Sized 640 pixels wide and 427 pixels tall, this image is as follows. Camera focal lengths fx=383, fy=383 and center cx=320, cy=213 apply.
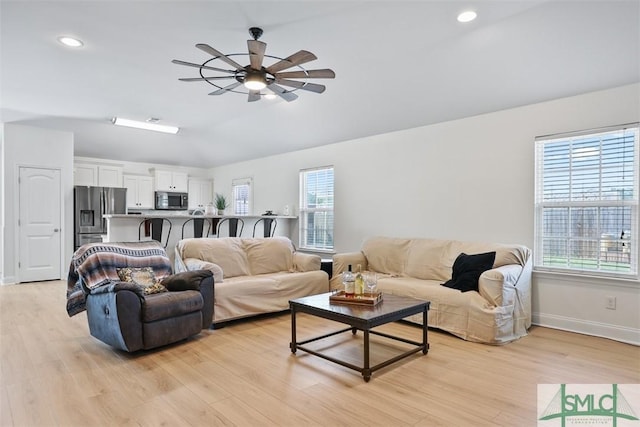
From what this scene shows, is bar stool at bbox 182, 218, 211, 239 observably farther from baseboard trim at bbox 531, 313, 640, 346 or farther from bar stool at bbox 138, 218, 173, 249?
baseboard trim at bbox 531, 313, 640, 346

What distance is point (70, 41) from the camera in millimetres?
3492

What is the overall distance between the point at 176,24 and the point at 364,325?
282 cm

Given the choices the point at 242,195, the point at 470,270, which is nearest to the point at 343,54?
the point at 470,270

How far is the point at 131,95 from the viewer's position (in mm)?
4906

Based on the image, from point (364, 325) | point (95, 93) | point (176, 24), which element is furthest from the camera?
point (95, 93)

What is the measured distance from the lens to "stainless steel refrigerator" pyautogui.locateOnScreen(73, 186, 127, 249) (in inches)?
263

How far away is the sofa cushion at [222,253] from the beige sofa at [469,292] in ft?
3.99

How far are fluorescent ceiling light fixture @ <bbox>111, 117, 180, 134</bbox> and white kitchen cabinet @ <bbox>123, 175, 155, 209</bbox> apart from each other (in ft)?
6.78

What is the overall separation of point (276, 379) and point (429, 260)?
2.48 metres

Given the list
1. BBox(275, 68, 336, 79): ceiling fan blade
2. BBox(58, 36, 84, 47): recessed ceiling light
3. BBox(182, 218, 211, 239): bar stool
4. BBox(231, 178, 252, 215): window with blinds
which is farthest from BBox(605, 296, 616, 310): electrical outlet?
BBox(231, 178, 252, 215): window with blinds

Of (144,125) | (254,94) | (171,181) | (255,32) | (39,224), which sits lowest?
(39,224)

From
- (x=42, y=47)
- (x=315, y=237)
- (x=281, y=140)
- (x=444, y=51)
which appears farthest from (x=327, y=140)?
(x=42, y=47)

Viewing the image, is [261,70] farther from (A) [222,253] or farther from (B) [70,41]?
(A) [222,253]

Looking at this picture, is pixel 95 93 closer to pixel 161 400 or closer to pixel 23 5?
pixel 23 5
